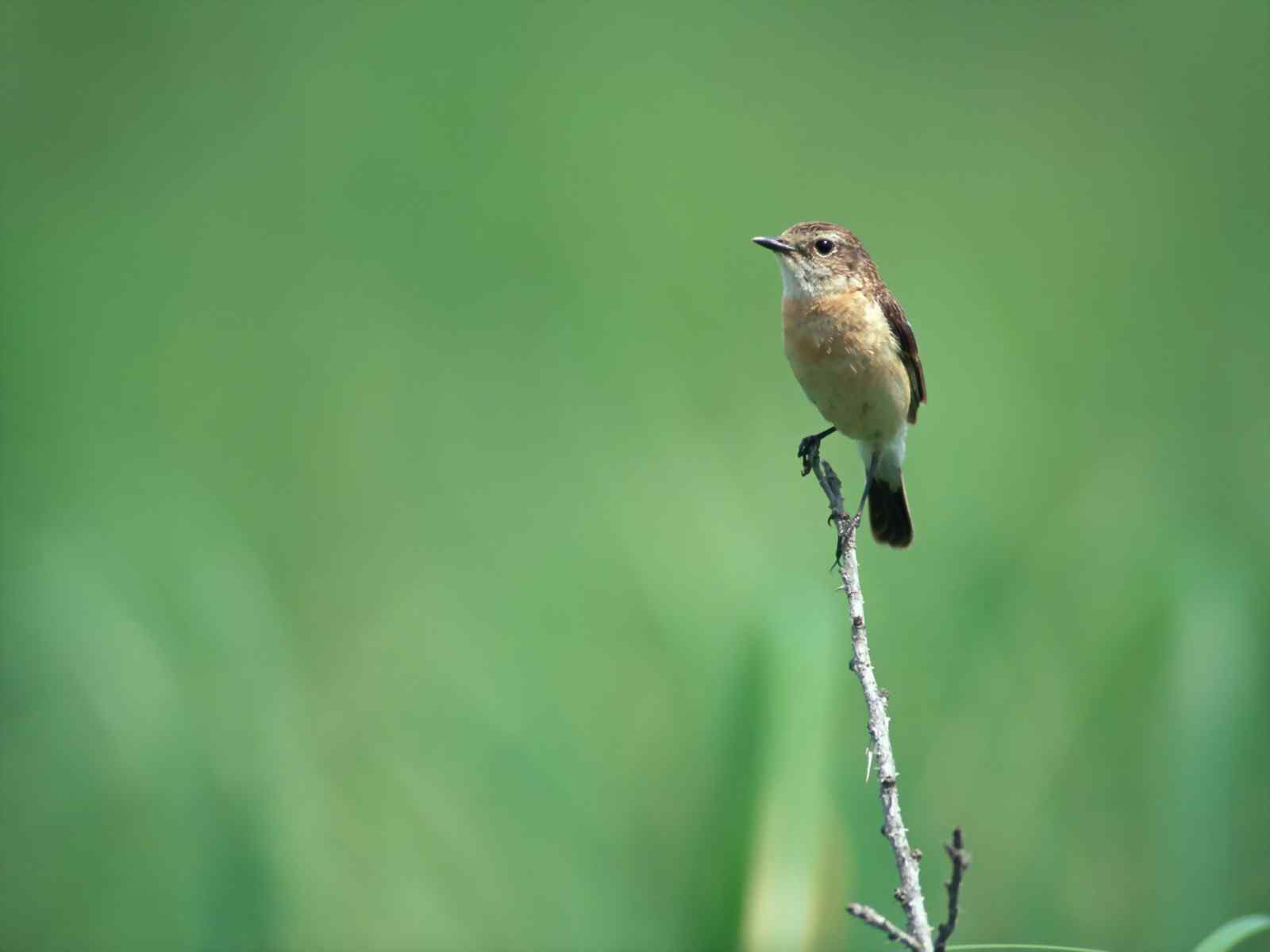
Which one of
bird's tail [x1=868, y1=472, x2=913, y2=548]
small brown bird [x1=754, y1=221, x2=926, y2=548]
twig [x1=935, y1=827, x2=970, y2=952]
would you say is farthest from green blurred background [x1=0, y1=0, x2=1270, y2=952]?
twig [x1=935, y1=827, x2=970, y2=952]

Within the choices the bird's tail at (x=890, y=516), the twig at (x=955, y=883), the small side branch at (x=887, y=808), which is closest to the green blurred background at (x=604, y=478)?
the bird's tail at (x=890, y=516)

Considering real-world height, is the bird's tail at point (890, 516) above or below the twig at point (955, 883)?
above

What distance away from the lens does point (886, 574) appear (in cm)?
632

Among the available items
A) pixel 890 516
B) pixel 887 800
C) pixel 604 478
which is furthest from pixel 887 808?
pixel 604 478

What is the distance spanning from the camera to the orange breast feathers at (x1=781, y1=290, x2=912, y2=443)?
4.76m

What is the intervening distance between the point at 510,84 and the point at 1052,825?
826cm

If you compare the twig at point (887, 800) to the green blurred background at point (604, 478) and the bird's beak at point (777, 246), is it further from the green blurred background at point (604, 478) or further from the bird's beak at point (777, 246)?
the bird's beak at point (777, 246)

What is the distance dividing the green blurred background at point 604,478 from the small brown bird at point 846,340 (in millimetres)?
662

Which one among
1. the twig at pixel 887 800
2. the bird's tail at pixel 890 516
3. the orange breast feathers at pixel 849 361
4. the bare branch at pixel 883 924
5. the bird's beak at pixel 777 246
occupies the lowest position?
the bare branch at pixel 883 924

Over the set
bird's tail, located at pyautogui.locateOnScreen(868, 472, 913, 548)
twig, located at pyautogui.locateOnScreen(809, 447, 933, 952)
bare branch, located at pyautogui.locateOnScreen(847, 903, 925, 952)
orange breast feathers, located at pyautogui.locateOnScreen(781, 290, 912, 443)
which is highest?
orange breast feathers, located at pyautogui.locateOnScreen(781, 290, 912, 443)

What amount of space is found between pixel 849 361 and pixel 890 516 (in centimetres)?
92

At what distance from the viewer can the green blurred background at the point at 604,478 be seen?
4660mm

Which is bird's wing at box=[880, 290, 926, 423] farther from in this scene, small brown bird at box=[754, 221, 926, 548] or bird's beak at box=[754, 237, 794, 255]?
bird's beak at box=[754, 237, 794, 255]

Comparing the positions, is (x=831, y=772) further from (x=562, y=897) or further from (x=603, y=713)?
(x=603, y=713)
